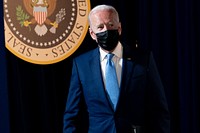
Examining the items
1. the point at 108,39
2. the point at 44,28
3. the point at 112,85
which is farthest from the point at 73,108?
the point at 44,28

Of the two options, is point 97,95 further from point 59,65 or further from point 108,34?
point 59,65

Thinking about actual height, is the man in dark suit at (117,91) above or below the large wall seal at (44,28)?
below

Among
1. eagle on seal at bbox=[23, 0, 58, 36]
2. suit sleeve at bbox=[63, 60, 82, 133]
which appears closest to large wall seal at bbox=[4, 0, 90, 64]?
eagle on seal at bbox=[23, 0, 58, 36]

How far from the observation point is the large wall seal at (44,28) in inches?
96.0

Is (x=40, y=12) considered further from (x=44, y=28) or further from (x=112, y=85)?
(x=112, y=85)

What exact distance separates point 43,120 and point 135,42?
2.64 feet

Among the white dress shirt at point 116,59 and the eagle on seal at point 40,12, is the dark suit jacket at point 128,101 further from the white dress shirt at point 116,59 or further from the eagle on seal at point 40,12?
the eagle on seal at point 40,12

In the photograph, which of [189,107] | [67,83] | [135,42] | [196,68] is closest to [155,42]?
[135,42]

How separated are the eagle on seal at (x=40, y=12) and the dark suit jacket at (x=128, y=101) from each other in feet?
2.70

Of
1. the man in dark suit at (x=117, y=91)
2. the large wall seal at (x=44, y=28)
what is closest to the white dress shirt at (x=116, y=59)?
the man in dark suit at (x=117, y=91)

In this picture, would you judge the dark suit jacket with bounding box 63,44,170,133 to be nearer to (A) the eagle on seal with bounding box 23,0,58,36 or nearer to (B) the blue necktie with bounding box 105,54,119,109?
(B) the blue necktie with bounding box 105,54,119,109

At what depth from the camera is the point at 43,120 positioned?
97.2 inches

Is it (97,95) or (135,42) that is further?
(135,42)

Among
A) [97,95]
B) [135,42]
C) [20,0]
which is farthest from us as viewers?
[135,42]
